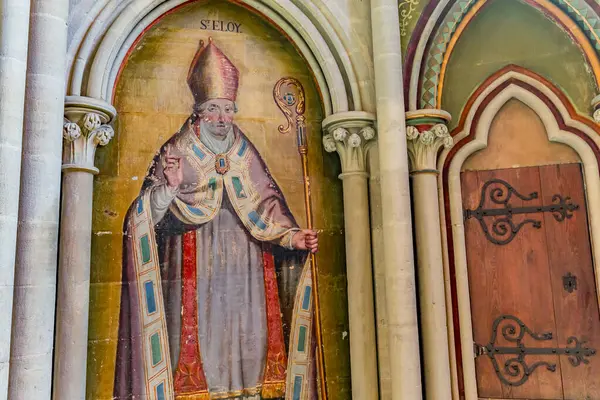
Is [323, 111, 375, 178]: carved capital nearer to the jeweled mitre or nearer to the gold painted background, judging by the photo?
the gold painted background

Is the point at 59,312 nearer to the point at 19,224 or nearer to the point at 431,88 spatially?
the point at 19,224

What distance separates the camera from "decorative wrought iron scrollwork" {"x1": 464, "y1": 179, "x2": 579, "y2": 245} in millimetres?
4461

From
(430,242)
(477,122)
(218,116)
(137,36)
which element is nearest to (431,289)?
(430,242)

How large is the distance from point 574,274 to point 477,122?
4.93 ft

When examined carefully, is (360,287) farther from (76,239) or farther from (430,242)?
(76,239)

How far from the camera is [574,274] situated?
4.36 m

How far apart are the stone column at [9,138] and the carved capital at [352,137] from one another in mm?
2344

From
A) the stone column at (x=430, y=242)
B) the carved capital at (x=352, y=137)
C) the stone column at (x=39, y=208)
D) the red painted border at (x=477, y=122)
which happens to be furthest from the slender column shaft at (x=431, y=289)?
the stone column at (x=39, y=208)

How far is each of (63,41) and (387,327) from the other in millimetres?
3129

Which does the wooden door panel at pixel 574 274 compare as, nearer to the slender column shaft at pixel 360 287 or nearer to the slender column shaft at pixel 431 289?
the slender column shaft at pixel 431 289

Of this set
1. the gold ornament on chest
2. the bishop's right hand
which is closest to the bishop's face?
the gold ornament on chest

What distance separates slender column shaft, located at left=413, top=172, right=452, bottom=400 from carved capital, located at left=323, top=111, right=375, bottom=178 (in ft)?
1.61

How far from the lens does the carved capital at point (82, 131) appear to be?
3.80 meters

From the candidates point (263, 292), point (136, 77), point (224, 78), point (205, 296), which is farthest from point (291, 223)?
point (136, 77)
